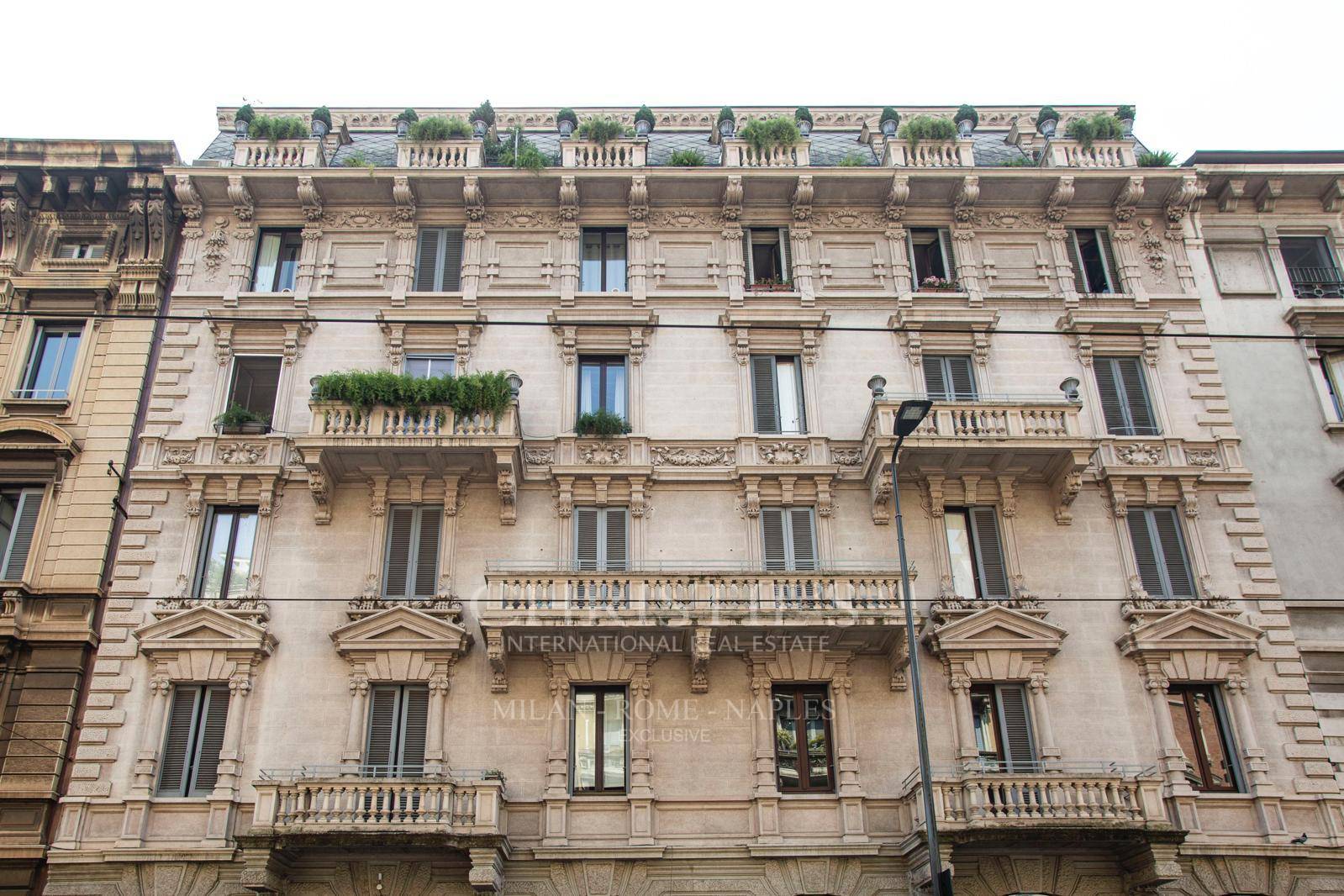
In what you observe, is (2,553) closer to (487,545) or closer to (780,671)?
(487,545)

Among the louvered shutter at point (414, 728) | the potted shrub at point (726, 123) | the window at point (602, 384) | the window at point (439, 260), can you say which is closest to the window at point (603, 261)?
the window at point (602, 384)

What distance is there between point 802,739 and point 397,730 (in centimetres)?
818

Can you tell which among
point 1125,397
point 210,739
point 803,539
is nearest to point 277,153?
point 210,739

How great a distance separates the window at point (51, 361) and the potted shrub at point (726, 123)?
1692 centimetres

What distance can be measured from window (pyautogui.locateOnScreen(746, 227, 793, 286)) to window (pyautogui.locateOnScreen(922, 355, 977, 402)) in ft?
13.8

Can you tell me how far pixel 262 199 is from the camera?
26.6 metres

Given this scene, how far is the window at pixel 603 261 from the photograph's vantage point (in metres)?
26.3

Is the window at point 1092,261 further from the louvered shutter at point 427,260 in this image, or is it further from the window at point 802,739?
the louvered shutter at point 427,260

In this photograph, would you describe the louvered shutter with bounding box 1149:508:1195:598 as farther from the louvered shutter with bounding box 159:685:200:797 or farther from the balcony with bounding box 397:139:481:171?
the louvered shutter with bounding box 159:685:200:797

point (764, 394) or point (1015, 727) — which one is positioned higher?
point (764, 394)

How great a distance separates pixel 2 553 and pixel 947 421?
20716 mm

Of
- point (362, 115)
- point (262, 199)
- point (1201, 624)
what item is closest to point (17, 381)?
point (262, 199)

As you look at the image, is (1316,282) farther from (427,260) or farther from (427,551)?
(427,551)

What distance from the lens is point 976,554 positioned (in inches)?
907
